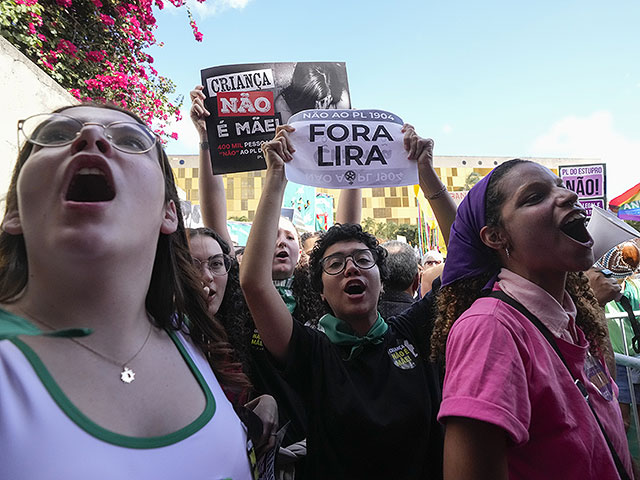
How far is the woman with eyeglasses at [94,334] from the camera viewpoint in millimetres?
743

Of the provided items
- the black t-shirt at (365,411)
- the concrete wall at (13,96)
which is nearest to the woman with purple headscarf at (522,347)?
the black t-shirt at (365,411)

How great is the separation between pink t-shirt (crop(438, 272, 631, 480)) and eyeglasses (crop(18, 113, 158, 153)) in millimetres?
1029

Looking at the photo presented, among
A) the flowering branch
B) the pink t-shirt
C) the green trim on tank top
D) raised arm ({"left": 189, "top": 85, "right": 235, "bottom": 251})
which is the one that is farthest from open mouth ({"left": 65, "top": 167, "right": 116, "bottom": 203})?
the flowering branch

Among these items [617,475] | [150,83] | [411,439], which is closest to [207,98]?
[411,439]

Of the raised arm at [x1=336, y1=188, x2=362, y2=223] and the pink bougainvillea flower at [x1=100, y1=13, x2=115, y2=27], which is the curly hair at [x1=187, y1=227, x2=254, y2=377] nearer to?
the raised arm at [x1=336, y1=188, x2=362, y2=223]

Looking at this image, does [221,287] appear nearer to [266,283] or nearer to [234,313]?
[234,313]

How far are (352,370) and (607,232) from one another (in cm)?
169

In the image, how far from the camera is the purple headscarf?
1624 mm

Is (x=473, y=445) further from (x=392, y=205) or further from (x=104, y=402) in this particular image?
(x=392, y=205)

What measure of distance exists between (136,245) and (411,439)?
135cm

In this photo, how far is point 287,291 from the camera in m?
3.11

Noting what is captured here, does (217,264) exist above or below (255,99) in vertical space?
below

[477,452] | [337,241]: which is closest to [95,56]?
[337,241]

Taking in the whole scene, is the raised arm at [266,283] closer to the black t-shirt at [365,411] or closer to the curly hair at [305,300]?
the black t-shirt at [365,411]
